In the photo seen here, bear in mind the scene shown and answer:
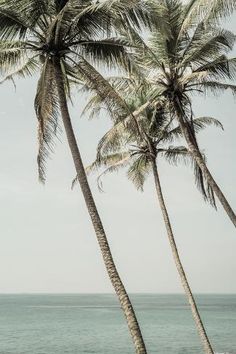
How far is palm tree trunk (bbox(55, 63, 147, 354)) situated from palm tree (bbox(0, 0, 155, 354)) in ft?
0.07

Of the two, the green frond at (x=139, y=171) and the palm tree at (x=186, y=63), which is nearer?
the palm tree at (x=186, y=63)

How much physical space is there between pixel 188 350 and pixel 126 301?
114 feet

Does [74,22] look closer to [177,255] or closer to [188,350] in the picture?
[177,255]

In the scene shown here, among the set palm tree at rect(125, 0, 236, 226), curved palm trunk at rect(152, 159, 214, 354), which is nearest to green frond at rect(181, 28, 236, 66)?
palm tree at rect(125, 0, 236, 226)

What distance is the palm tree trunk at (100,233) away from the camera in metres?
9.28

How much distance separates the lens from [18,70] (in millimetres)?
12523

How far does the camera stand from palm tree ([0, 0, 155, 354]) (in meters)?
10.3

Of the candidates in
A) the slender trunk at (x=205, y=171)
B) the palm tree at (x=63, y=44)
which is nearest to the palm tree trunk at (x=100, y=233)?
the palm tree at (x=63, y=44)

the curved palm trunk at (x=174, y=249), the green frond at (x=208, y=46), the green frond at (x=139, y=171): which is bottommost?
the curved palm trunk at (x=174, y=249)

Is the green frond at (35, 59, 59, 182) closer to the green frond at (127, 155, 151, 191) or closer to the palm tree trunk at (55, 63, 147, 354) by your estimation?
the palm tree trunk at (55, 63, 147, 354)

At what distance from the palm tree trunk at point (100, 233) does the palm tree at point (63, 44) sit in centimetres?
2

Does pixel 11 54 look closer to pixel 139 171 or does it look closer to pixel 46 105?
pixel 46 105

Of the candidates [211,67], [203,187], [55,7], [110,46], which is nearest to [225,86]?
[211,67]

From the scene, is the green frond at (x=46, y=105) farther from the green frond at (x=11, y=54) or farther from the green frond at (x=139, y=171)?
the green frond at (x=139, y=171)
